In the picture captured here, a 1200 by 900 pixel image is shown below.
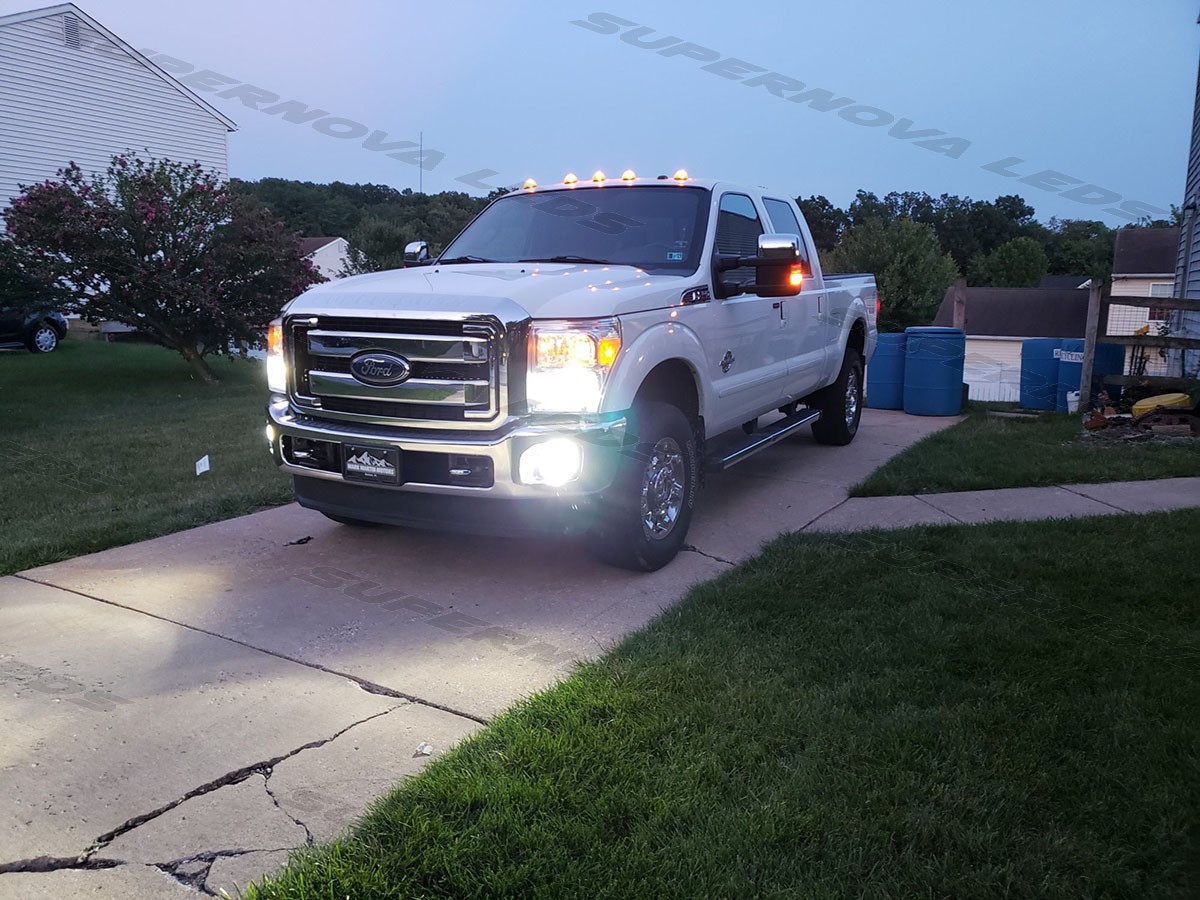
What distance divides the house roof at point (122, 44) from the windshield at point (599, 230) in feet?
75.1

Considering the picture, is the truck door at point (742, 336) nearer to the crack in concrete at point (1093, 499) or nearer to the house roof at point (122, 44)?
the crack in concrete at point (1093, 499)

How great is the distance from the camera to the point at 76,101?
2445 centimetres

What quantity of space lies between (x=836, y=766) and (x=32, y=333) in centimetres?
2145

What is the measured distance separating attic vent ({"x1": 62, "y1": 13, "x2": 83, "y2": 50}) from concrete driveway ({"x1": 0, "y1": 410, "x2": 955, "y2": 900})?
2360 centimetres

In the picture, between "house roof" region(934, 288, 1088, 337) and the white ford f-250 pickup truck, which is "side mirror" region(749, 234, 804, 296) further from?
"house roof" region(934, 288, 1088, 337)

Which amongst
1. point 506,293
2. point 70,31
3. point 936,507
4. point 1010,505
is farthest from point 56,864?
point 70,31

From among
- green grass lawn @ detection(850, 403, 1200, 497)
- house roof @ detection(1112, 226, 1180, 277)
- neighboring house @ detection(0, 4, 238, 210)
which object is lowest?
green grass lawn @ detection(850, 403, 1200, 497)

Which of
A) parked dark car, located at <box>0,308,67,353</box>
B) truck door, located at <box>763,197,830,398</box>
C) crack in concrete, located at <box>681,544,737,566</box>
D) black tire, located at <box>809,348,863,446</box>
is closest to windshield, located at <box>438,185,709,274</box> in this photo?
truck door, located at <box>763,197,830,398</box>

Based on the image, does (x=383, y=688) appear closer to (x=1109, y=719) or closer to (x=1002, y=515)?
(x=1109, y=719)

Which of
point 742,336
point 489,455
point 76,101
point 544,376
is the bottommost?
point 489,455

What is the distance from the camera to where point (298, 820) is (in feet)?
9.43

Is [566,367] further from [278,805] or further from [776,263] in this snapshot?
[278,805]

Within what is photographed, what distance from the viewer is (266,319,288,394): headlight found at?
16.6 feet

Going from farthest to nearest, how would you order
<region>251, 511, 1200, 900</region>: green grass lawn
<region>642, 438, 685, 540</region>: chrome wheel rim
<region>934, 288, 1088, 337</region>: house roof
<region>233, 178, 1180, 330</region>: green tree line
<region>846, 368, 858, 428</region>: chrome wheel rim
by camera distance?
<region>934, 288, 1088, 337</region>: house roof < <region>233, 178, 1180, 330</region>: green tree line < <region>846, 368, 858, 428</region>: chrome wheel rim < <region>642, 438, 685, 540</region>: chrome wheel rim < <region>251, 511, 1200, 900</region>: green grass lawn
